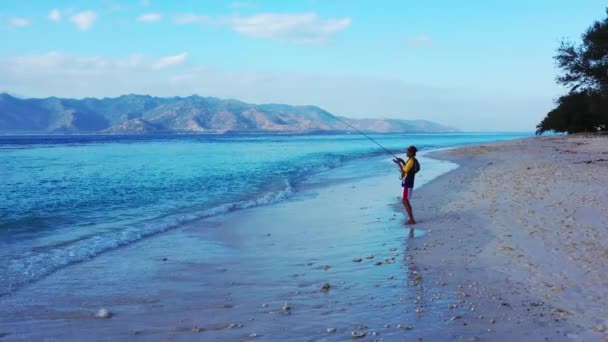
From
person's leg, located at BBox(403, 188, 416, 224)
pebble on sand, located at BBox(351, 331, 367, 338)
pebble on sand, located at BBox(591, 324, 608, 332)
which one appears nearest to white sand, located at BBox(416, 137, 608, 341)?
pebble on sand, located at BBox(591, 324, 608, 332)

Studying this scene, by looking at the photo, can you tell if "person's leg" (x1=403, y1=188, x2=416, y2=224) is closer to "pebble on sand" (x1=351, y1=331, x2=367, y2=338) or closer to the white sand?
the white sand

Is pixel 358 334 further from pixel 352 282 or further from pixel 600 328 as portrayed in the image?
pixel 600 328

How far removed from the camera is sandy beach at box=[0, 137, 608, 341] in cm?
507

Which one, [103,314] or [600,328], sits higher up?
[600,328]

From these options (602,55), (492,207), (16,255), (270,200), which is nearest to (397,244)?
(492,207)

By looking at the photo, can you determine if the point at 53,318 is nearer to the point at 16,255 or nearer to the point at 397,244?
the point at 16,255

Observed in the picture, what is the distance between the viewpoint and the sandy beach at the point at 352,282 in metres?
5.07

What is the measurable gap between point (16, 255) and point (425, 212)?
896cm

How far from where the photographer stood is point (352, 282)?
6.73m

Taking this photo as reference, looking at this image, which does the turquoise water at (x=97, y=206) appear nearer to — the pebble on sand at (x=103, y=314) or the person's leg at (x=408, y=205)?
the pebble on sand at (x=103, y=314)

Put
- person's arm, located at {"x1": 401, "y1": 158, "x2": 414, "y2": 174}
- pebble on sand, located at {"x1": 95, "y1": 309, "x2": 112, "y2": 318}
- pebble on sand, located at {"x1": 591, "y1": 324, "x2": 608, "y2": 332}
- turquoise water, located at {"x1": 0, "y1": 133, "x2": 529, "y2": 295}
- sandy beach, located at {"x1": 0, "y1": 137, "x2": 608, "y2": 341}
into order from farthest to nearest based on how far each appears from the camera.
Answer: person's arm, located at {"x1": 401, "y1": 158, "x2": 414, "y2": 174}, turquoise water, located at {"x1": 0, "y1": 133, "x2": 529, "y2": 295}, pebble on sand, located at {"x1": 95, "y1": 309, "x2": 112, "y2": 318}, sandy beach, located at {"x1": 0, "y1": 137, "x2": 608, "y2": 341}, pebble on sand, located at {"x1": 591, "y1": 324, "x2": 608, "y2": 332}

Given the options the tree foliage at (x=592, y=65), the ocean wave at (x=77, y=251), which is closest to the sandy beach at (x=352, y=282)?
the ocean wave at (x=77, y=251)

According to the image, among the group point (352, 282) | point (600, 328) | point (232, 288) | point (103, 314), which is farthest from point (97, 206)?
point (600, 328)

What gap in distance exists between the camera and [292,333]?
493cm
